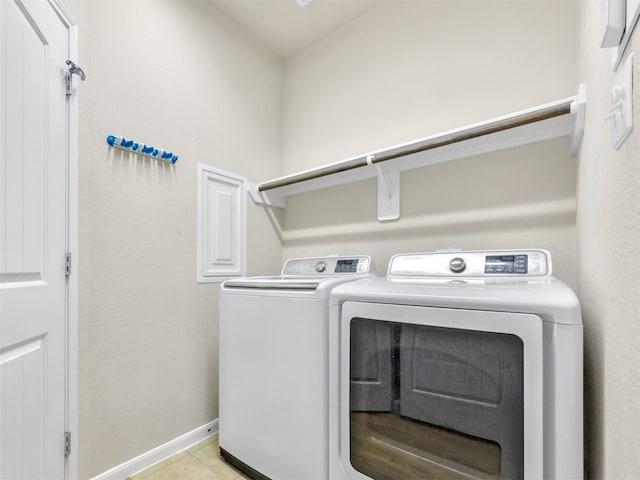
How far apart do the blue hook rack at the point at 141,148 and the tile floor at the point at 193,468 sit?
65.1 inches

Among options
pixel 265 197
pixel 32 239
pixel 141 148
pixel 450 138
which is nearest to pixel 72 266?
pixel 32 239

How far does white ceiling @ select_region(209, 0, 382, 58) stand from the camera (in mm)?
2018

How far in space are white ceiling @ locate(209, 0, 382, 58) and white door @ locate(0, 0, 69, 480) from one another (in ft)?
3.89

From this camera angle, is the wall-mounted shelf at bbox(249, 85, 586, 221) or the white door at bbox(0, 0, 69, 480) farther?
the wall-mounted shelf at bbox(249, 85, 586, 221)

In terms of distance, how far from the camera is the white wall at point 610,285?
1.58 ft

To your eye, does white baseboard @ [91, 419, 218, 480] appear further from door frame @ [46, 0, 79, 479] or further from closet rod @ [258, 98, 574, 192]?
closet rod @ [258, 98, 574, 192]

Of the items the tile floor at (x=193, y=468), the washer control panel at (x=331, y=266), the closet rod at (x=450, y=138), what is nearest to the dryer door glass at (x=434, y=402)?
the washer control panel at (x=331, y=266)

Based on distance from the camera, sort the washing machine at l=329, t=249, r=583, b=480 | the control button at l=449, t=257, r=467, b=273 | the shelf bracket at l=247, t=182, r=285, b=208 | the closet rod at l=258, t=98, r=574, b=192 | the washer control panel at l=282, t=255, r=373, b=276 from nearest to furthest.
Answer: the washing machine at l=329, t=249, r=583, b=480
the closet rod at l=258, t=98, r=574, b=192
the control button at l=449, t=257, r=467, b=273
the washer control panel at l=282, t=255, r=373, b=276
the shelf bracket at l=247, t=182, r=285, b=208

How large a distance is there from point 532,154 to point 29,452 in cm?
246

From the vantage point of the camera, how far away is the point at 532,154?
59.2 inches

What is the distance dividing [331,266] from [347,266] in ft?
0.40

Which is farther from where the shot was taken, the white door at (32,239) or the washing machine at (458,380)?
the white door at (32,239)

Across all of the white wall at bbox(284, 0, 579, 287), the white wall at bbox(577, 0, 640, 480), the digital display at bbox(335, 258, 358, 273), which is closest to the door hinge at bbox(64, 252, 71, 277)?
the digital display at bbox(335, 258, 358, 273)

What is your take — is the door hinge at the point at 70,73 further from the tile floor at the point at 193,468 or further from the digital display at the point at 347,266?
the tile floor at the point at 193,468
